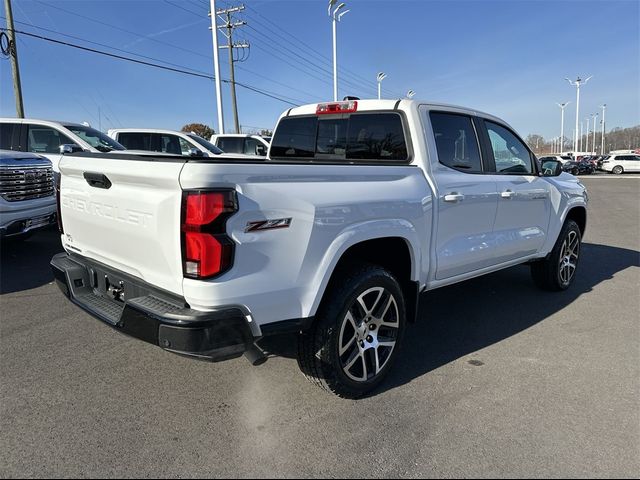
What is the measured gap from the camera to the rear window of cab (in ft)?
11.9

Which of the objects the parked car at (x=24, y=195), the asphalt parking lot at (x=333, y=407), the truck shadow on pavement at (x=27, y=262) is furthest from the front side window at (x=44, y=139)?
the asphalt parking lot at (x=333, y=407)

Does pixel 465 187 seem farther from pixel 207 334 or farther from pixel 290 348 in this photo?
pixel 207 334

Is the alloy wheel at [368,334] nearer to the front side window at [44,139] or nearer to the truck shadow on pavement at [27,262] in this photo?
the truck shadow on pavement at [27,262]

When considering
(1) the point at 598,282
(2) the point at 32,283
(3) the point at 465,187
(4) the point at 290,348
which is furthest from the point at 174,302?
(1) the point at 598,282

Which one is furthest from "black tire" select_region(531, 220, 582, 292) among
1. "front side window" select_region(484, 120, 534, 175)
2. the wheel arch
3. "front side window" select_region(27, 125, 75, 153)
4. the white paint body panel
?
"front side window" select_region(27, 125, 75, 153)

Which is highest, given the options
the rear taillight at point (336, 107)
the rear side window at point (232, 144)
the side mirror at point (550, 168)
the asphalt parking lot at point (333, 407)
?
the rear side window at point (232, 144)

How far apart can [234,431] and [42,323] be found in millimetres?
2637

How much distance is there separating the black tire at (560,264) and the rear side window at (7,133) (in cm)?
890

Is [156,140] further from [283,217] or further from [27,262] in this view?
[283,217]

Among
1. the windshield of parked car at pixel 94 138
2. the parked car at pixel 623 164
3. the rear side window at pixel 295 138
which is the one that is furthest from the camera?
the parked car at pixel 623 164

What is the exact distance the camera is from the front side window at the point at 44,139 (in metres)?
8.52

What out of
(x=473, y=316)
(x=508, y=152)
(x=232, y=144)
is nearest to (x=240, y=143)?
(x=232, y=144)

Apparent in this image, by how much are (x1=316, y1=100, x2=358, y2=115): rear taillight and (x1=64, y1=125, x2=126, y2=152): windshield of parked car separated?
→ 595 cm

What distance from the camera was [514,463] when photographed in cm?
241
